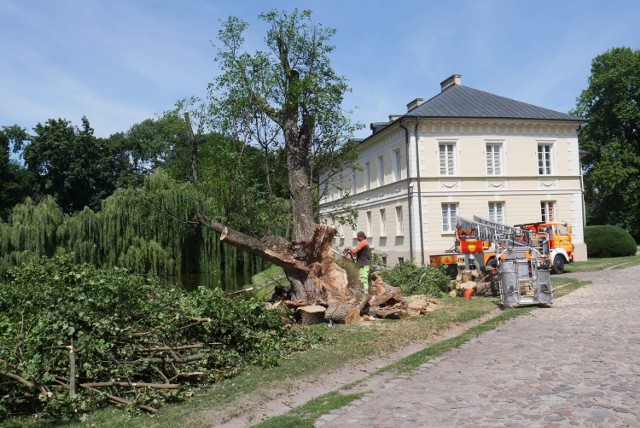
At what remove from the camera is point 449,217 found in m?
29.3

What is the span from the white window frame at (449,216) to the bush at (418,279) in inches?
414

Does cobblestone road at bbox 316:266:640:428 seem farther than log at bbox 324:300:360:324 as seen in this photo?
No

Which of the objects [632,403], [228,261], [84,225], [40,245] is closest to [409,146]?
[228,261]

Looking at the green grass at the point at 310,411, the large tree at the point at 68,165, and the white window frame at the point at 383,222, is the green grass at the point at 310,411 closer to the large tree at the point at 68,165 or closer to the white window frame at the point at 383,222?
the white window frame at the point at 383,222

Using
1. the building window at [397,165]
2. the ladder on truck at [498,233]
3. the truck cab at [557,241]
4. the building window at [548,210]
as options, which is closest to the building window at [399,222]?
the building window at [397,165]

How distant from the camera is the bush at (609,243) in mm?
31781

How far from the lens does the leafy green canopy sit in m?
6.29

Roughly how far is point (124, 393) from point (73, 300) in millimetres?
1401

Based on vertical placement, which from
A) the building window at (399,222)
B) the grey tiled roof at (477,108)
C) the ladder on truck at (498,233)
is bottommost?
the ladder on truck at (498,233)

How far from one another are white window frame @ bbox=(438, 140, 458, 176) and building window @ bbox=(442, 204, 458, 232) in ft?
5.43

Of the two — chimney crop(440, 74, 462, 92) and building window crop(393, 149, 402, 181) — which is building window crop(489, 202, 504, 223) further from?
chimney crop(440, 74, 462, 92)

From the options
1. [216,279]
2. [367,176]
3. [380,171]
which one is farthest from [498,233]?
[367,176]

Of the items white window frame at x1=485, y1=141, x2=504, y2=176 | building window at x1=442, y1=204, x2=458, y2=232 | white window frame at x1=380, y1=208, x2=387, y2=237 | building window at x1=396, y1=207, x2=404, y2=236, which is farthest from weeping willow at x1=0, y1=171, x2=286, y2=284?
white window frame at x1=485, y1=141, x2=504, y2=176

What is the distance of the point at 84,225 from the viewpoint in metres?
24.8
